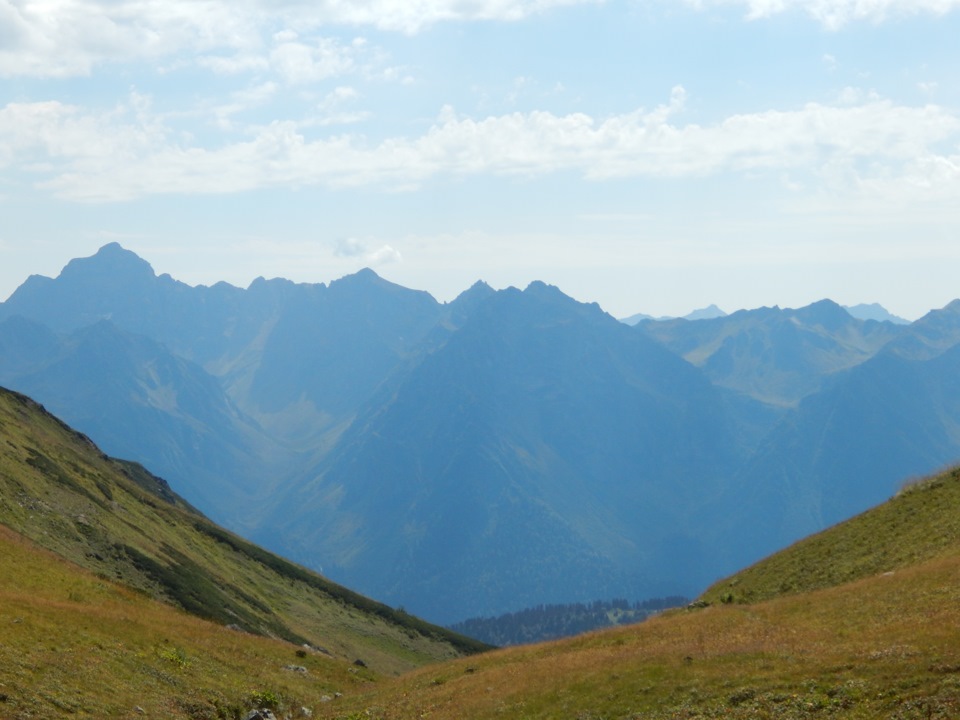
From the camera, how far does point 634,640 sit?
5091cm

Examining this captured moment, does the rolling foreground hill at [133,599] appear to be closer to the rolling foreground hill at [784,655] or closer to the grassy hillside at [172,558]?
the grassy hillside at [172,558]

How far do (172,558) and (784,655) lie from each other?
76883 millimetres

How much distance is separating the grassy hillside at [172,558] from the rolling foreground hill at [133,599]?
28 cm

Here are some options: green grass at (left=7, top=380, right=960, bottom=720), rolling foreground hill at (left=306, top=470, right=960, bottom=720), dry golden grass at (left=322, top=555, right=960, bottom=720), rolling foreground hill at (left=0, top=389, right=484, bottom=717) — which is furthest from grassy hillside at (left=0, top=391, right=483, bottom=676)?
rolling foreground hill at (left=306, top=470, right=960, bottom=720)

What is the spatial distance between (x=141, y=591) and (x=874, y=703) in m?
59.2

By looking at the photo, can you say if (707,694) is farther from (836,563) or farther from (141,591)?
(141,591)

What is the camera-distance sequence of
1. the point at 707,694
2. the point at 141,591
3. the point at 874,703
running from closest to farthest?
1. the point at 874,703
2. the point at 707,694
3. the point at 141,591

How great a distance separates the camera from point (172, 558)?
9831 cm

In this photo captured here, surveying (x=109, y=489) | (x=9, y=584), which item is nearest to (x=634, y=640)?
(x=9, y=584)

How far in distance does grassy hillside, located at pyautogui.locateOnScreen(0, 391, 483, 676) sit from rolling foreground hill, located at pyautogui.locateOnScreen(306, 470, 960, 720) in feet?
97.8

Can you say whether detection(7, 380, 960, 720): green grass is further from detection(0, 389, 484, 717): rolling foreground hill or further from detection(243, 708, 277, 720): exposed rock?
detection(243, 708, 277, 720): exposed rock

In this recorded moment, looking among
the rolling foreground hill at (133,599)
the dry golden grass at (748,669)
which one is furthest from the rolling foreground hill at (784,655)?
the rolling foreground hill at (133,599)

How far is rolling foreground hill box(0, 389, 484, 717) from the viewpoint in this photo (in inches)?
1624

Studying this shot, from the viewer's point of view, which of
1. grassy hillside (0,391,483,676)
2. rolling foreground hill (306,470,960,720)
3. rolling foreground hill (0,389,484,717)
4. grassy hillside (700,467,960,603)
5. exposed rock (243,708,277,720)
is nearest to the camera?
rolling foreground hill (306,470,960,720)
